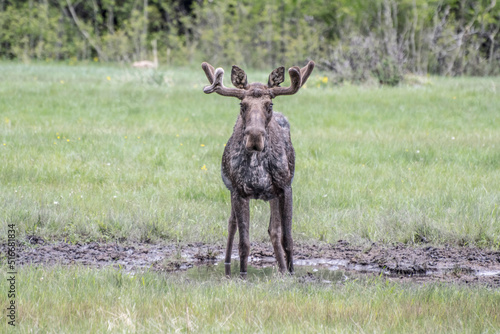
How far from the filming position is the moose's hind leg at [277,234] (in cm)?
590

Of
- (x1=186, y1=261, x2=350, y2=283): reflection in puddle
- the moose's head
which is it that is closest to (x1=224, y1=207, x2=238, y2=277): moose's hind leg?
(x1=186, y1=261, x2=350, y2=283): reflection in puddle

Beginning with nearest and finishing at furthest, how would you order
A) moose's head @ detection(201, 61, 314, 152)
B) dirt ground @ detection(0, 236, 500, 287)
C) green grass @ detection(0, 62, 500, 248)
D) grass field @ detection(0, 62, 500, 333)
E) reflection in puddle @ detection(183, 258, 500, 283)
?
1. grass field @ detection(0, 62, 500, 333)
2. moose's head @ detection(201, 61, 314, 152)
3. reflection in puddle @ detection(183, 258, 500, 283)
4. dirt ground @ detection(0, 236, 500, 287)
5. green grass @ detection(0, 62, 500, 248)

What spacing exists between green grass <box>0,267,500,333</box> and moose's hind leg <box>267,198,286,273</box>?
1.45 feet

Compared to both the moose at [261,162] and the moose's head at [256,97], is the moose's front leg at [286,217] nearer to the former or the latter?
the moose at [261,162]

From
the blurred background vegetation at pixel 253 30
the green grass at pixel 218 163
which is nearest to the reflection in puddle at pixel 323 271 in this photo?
the green grass at pixel 218 163

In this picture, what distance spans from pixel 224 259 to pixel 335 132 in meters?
7.18

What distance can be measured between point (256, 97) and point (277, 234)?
1.35 metres

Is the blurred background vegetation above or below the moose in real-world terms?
above

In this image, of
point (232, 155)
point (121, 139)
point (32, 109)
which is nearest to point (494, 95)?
point (121, 139)

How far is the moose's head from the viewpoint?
16.4ft

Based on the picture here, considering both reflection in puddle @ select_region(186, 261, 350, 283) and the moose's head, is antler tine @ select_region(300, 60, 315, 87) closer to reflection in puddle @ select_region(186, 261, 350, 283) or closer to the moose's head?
the moose's head

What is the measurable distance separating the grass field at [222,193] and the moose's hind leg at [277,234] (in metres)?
0.20

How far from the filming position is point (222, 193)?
875 cm

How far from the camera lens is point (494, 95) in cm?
1697
